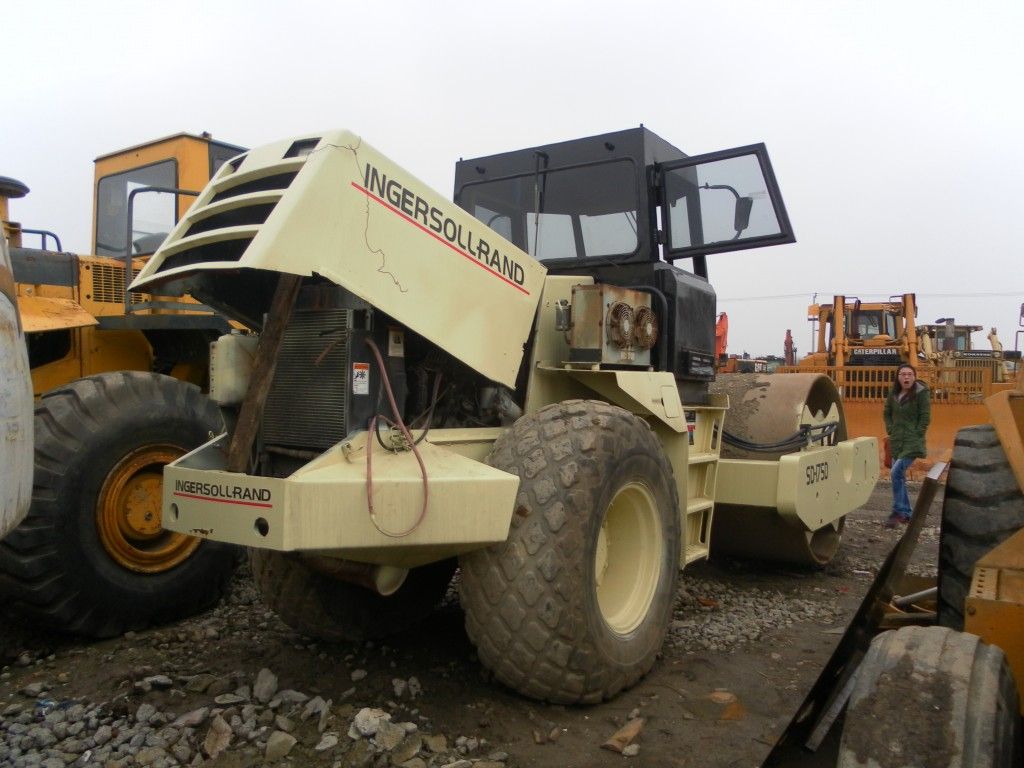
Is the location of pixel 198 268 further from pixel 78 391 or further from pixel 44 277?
pixel 44 277

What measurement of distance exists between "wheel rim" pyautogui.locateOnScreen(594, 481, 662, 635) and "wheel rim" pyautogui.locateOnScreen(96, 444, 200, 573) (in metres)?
2.13

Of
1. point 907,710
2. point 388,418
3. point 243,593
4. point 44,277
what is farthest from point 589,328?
point 44,277

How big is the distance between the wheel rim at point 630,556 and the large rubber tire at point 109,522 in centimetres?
205

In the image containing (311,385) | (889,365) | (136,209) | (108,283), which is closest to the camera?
(311,385)

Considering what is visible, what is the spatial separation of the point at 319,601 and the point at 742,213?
2.95 m

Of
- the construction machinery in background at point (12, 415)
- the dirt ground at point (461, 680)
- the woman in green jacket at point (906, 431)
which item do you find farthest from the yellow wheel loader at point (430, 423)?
the woman in green jacket at point (906, 431)

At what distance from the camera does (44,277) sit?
5.23 meters

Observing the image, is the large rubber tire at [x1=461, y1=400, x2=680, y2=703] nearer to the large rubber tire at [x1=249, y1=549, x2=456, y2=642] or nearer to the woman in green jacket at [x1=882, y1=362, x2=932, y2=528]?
the large rubber tire at [x1=249, y1=549, x2=456, y2=642]

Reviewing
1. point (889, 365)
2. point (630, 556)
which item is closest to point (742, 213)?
point (630, 556)

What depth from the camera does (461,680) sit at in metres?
3.49

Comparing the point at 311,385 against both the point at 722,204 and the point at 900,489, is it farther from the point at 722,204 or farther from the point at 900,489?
the point at 900,489

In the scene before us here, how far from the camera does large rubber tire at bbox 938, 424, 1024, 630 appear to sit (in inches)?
121

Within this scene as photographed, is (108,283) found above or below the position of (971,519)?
above

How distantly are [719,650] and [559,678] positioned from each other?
4.22 feet
